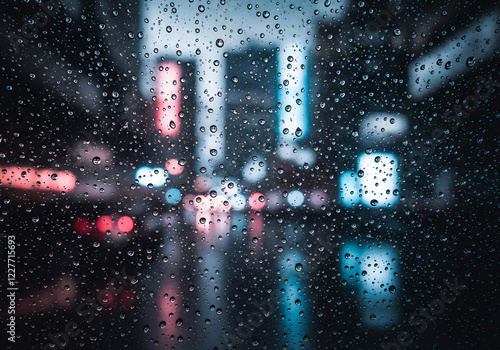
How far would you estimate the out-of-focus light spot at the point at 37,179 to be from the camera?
583mm

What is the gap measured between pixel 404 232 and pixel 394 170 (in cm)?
17

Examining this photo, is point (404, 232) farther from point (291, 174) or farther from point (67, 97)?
point (67, 97)

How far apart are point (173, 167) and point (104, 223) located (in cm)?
23

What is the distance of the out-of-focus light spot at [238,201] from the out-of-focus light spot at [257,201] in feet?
0.06

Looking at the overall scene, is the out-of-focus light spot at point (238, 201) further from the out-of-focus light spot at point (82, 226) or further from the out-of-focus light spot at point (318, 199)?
the out-of-focus light spot at point (82, 226)

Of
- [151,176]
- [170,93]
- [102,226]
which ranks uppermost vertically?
[170,93]

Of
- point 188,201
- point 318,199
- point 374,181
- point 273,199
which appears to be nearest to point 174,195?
point 188,201

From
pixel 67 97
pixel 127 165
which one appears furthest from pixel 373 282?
pixel 67 97

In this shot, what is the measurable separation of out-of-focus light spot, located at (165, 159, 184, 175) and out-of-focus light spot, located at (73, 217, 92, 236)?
9.7 inches

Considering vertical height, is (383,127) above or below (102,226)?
above

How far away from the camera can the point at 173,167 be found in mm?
594

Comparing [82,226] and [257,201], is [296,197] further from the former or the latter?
[82,226]

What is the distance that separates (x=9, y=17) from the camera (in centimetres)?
57

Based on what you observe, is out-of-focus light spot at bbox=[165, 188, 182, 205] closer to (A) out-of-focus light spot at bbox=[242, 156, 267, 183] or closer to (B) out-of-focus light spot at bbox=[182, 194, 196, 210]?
(B) out-of-focus light spot at bbox=[182, 194, 196, 210]
